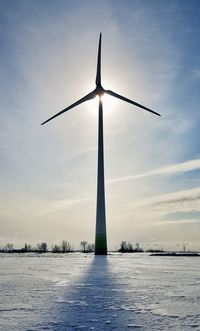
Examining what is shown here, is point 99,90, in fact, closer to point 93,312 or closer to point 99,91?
point 99,91

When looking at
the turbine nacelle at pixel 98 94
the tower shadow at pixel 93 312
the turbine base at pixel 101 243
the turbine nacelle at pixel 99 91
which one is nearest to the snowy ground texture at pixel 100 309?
the tower shadow at pixel 93 312

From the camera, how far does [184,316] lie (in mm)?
6949

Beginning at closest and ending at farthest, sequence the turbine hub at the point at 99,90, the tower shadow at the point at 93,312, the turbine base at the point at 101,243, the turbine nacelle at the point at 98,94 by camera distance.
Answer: the tower shadow at the point at 93,312
the turbine base at the point at 101,243
the turbine nacelle at the point at 98,94
the turbine hub at the point at 99,90

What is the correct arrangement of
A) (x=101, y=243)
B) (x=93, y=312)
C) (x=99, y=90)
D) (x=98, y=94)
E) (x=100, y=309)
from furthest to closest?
(x=98, y=94), (x=99, y=90), (x=101, y=243), (x=100, y=309), (x=93, y=312)

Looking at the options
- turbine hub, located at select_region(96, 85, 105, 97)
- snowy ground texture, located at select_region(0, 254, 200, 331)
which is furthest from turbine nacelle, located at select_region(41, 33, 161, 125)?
snowy ground texture, located at select_region(0, 254, 200, 331)

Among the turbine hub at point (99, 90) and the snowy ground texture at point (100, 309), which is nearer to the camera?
the snowy ground texture at point (100, 309)

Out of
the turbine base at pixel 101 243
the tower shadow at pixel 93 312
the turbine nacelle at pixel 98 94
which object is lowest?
the tower shadow at pixel 93 312

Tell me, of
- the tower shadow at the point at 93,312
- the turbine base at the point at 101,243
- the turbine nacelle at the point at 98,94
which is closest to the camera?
the tower shadow at the point at 93,312

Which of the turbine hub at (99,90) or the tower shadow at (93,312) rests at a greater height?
the turbine hub at (99,90)

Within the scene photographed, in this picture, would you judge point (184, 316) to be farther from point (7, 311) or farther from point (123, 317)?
point (7, 311)

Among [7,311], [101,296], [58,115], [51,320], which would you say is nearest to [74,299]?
[101,296]

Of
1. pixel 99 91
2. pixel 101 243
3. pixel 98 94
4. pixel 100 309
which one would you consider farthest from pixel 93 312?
pixel 98 94

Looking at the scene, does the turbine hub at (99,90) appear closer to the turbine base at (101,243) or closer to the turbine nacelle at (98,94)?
the turbine nacelle at (98,94)

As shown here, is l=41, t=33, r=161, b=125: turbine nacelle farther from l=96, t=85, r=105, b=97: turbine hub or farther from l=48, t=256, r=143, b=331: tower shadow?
l=48, t=256, r=143, b=331: tower shadow
